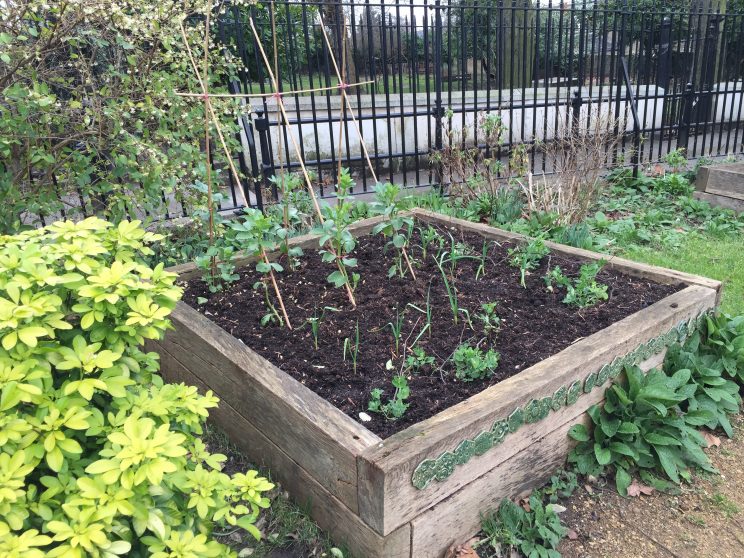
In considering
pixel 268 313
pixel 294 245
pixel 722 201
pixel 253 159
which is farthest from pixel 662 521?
pixel 722 201

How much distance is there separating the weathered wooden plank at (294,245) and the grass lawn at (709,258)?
87.9 inches

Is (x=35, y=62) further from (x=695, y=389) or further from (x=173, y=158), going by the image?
(x=695, y=389)

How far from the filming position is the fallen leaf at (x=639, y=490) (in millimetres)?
2289

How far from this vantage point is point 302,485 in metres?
2.07

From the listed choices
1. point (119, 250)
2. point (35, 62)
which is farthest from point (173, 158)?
point (119, 250)

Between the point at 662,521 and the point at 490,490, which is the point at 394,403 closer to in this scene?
the point at 490,490

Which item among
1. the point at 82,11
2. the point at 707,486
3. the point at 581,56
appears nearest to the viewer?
the point at 707,486

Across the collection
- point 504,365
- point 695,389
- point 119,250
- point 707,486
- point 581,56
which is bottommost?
point 707,486

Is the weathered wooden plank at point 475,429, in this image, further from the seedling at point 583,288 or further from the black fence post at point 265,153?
the black fence post at point 265,153

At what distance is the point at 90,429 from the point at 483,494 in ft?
4.41

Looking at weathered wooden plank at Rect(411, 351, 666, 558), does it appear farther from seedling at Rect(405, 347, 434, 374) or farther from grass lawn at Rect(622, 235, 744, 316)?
grass lawn at Rect(622, 235, 744, 316)

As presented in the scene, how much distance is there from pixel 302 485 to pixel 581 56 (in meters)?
6.79

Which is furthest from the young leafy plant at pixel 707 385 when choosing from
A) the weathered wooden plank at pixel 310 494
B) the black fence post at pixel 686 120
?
the black fence post at pixel 686 120

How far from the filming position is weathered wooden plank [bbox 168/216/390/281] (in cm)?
332
